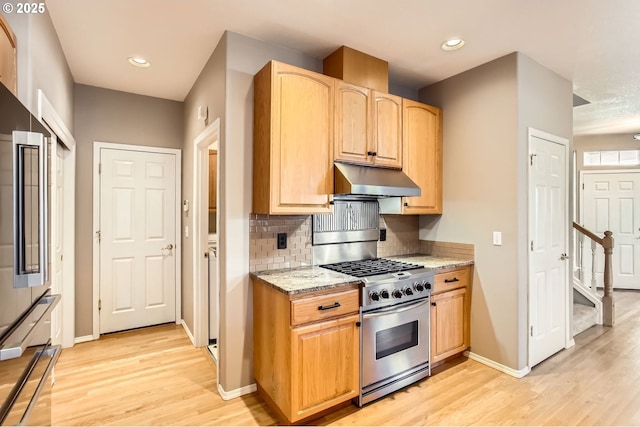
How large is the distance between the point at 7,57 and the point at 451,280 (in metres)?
3.22

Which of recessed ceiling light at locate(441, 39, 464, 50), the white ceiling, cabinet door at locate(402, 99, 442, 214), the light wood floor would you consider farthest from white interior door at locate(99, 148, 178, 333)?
recessed ceiling light at locate(441, 39, 464, 50)

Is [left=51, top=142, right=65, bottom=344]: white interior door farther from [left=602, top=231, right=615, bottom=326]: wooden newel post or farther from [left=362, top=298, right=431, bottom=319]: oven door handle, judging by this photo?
[left=602, top=231, right=615, bottom=326]: wooden newel post

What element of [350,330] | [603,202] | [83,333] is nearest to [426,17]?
[350,330]

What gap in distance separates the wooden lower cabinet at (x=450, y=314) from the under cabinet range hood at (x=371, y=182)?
2.63ft

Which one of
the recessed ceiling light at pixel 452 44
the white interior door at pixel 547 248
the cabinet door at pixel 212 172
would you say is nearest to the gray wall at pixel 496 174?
the white interior door at pixel 547 248

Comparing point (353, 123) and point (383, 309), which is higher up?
point (353, 123)

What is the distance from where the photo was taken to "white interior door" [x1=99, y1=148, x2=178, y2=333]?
12.0 feet

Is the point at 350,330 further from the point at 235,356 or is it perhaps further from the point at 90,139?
the point at 90,139

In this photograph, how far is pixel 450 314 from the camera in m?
2.91

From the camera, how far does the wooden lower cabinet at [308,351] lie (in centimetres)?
205

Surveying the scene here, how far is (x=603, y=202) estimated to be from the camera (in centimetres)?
575

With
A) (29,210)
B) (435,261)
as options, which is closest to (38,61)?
(29,210)

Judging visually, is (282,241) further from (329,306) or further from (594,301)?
(594,301)

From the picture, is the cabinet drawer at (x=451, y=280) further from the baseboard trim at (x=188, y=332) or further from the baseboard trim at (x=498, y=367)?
the baseboard trim at (x=188, y=332)
